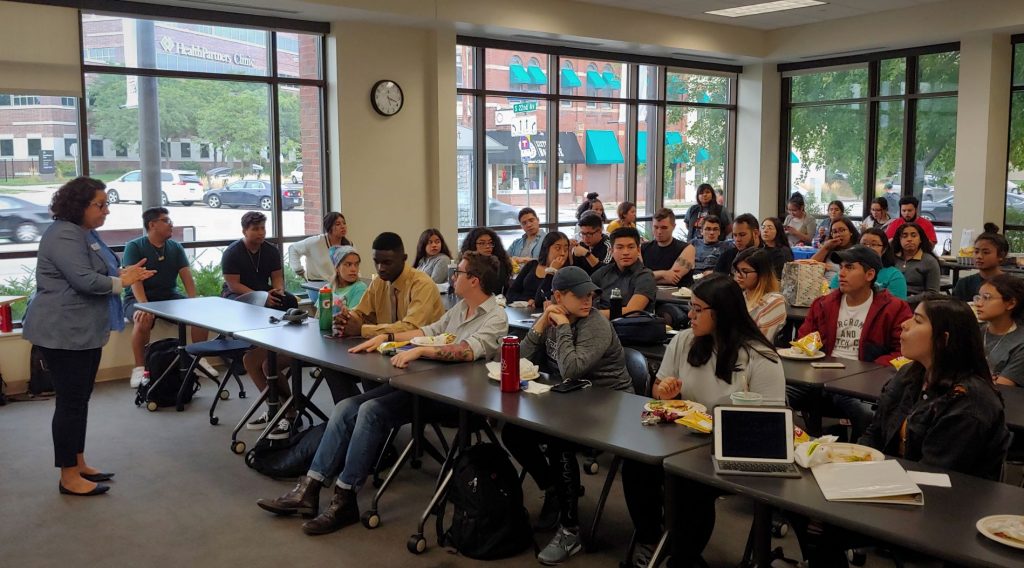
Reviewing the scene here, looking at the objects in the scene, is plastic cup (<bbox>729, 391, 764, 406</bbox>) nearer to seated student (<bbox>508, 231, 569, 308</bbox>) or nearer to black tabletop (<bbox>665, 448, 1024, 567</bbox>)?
black tabletop (<bbox>665, 448, 1024, 567</bbox>)

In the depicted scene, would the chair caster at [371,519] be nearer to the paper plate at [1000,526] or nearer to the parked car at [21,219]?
the paper plate at [1000,526]

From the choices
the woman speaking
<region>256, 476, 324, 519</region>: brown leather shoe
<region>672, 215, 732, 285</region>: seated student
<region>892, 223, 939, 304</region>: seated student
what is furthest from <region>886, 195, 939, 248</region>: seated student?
the woman speaking

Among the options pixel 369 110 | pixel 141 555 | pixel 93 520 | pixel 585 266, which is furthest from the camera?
pixel 369 110

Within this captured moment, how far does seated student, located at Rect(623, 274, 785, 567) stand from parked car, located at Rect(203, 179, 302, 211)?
5600 mm

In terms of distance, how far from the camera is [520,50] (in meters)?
9.92

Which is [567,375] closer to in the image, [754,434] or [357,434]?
[357,434]

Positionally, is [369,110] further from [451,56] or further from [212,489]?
[212,489]

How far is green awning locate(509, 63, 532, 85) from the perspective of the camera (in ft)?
32.7

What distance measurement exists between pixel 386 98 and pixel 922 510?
7137mm

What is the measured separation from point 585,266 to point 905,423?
173 inches

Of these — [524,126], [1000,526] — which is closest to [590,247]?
[524,126]

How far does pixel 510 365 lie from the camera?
3672 millimetres

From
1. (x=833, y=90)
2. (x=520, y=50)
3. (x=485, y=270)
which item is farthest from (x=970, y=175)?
(x=485, y=270)

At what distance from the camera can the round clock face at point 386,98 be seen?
8664 millimetres
